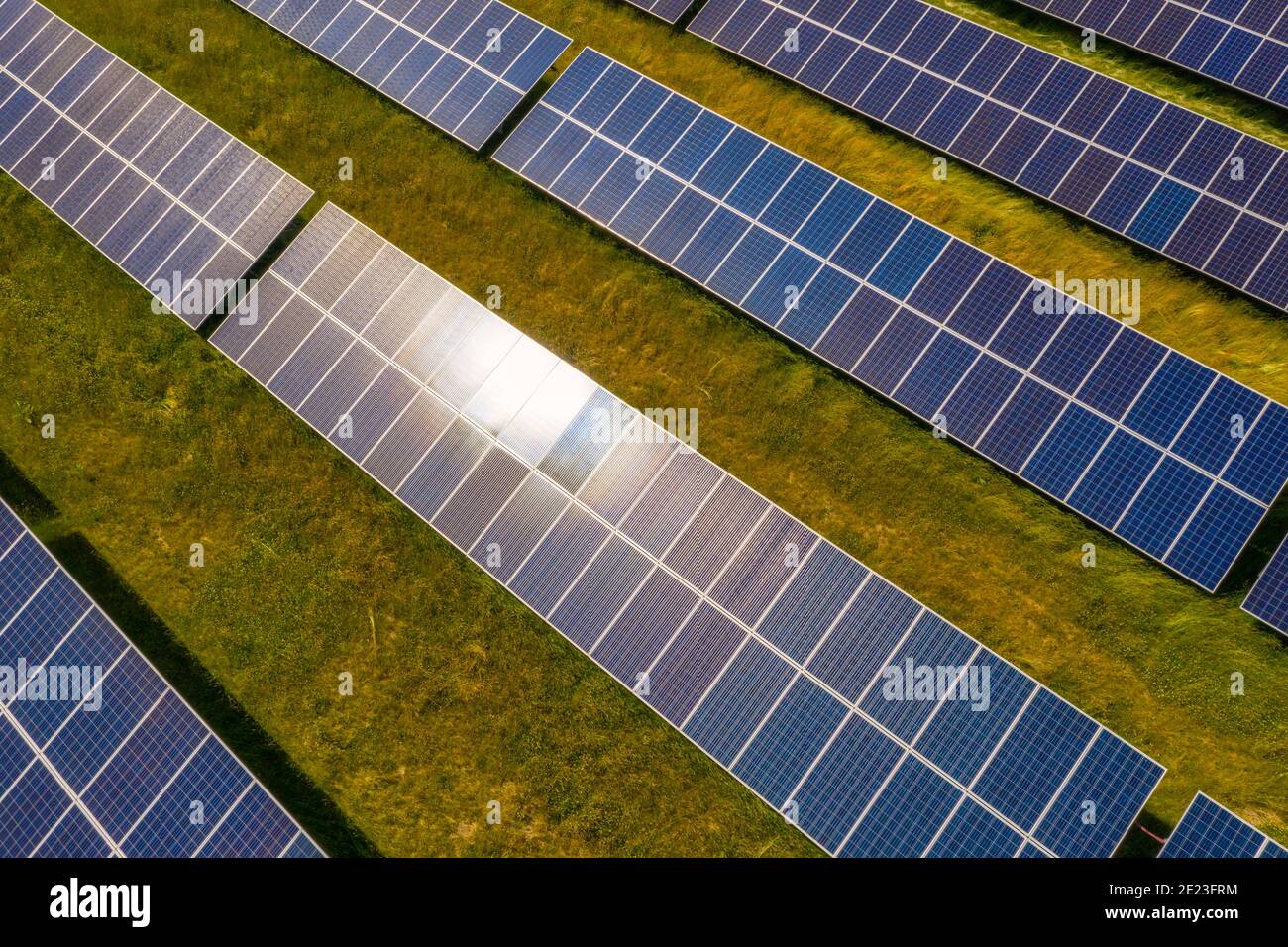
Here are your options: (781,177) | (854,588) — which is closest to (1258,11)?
(781,177)

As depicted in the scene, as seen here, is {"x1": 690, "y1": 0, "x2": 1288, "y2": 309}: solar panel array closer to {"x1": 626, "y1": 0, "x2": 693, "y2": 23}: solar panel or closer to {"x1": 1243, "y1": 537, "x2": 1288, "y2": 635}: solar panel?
{"x1": 626, "y1": 0, "x2": 693, "y2": 23}: solar panel

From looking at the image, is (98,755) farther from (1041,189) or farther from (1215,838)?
(1041,189)

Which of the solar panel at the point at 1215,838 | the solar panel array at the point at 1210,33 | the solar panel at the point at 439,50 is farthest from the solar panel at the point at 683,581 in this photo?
the solar panel array at the point at 1210,33

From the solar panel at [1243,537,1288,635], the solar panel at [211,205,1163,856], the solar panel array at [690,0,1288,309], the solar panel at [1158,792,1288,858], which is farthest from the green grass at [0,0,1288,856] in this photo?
the solar panel at [211,205,1163,856]

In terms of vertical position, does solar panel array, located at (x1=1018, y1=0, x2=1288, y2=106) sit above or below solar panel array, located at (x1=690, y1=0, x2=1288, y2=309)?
above

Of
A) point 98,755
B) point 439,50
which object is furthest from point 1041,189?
point 98,755
